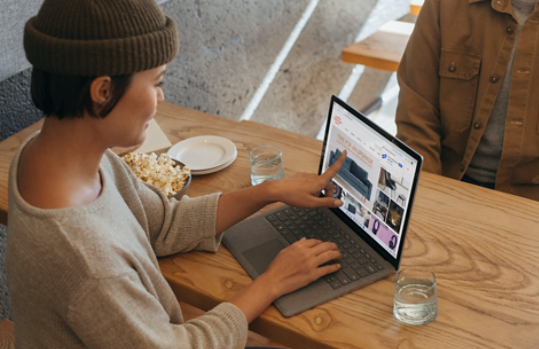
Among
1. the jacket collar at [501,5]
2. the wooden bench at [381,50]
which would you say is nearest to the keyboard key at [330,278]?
the jacket collar at [501,5]

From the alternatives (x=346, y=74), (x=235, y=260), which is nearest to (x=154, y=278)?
(x=235, y=260)

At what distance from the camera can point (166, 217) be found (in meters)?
1.14

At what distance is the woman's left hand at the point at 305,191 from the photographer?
44.9 inches

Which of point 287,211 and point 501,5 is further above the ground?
point 501,5

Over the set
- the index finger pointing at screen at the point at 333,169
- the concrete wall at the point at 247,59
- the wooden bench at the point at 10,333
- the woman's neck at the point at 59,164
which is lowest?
the wooden bench at the point at 10,333

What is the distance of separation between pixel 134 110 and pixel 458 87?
1.04 metres

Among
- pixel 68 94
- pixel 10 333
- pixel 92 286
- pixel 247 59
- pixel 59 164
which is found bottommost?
pixel 10 333

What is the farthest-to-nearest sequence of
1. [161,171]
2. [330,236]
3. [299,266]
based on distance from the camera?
[161,171] → [330,236] → [299,266]

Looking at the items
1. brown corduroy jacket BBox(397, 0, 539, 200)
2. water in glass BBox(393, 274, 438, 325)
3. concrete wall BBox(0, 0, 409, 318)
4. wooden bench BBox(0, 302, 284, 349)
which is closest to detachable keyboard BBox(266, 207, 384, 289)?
water in glass BBox(393, 274, 438, 325)

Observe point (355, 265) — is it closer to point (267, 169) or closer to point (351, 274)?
point (351, 274)

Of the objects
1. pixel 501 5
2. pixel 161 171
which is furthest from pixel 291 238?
pixel 501 5

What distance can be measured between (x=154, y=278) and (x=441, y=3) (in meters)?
1.13

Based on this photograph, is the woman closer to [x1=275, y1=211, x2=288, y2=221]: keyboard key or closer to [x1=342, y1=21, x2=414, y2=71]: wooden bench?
[x1=275, y1=211, x2=288, y2=221]: keyboard key

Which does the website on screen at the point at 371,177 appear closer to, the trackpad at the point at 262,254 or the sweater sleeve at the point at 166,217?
the trackpad at the point at 262,254
